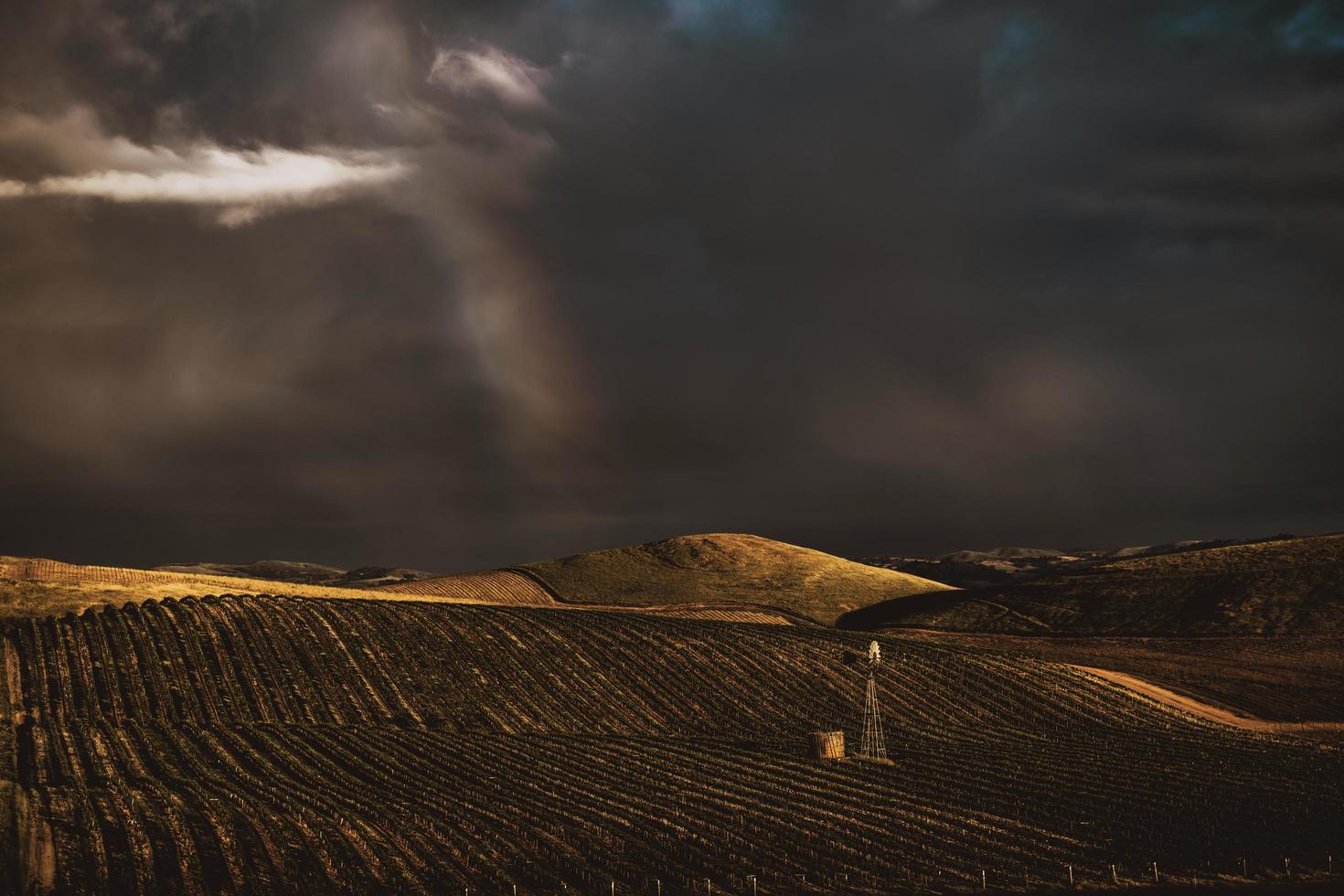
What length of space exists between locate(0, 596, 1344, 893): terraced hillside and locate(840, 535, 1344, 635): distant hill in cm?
3470

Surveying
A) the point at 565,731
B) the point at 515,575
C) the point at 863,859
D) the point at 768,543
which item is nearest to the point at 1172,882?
the point at 863,859

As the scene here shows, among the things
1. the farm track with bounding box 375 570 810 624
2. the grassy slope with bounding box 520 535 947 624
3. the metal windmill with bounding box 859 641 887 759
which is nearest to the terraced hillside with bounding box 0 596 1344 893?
the metal windmill with bounding box 859 641 887 759

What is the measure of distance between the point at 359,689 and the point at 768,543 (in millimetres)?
125863

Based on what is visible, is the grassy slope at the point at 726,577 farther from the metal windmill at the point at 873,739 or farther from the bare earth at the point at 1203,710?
A: the metal windmill at the point at 873,739

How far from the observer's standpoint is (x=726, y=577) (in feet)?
529

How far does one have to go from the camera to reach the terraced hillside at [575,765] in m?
36.8

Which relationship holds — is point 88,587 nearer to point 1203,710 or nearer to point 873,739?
point 873,739

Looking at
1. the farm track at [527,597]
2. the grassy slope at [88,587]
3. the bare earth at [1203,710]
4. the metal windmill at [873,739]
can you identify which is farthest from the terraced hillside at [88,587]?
the bare earth at [1203,710]

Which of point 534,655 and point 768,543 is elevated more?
point 768,543

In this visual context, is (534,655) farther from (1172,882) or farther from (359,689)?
(1172,882)

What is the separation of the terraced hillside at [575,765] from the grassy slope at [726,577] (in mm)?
52775

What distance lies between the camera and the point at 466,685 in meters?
73.9

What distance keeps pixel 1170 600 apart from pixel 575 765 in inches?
3541

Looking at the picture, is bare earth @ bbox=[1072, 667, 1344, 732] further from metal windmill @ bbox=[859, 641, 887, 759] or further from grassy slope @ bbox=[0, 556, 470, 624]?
grassy slope @ bbox=[0, 556, 470, 624]
